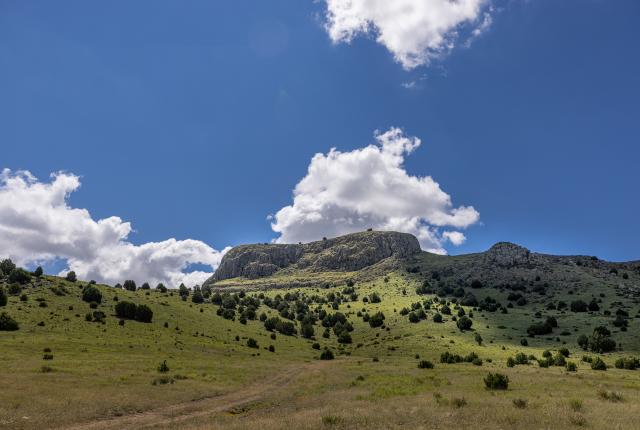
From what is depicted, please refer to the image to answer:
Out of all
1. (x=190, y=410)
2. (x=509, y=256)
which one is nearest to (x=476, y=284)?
(x=509, y=256)

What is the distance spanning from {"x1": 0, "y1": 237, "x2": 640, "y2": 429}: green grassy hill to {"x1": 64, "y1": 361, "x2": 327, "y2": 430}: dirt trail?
222mm

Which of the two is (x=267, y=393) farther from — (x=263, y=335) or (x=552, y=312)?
(x=552, y=312)

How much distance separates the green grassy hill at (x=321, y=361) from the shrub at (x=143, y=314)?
Answer: 140 inches

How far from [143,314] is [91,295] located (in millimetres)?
14858

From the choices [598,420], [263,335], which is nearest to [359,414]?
[598,420]

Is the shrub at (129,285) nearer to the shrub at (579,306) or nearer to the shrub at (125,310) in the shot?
the shrub at (125,310)

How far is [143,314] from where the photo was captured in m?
91.1

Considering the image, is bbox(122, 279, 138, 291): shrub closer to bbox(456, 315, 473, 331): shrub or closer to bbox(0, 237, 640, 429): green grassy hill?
bbox(0, 237, 640, 429): green grassy hill

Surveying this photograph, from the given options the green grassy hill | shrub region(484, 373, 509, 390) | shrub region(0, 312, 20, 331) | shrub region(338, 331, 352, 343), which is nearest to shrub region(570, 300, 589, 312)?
the green grassy hill

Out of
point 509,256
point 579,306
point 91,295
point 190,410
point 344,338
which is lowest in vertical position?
point 344,338

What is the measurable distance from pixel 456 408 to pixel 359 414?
689 cm

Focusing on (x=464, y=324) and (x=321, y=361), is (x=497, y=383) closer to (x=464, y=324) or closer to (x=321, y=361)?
(x=321, y=361)

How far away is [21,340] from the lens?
60.1 metres

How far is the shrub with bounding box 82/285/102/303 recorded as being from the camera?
9400 centimetres
